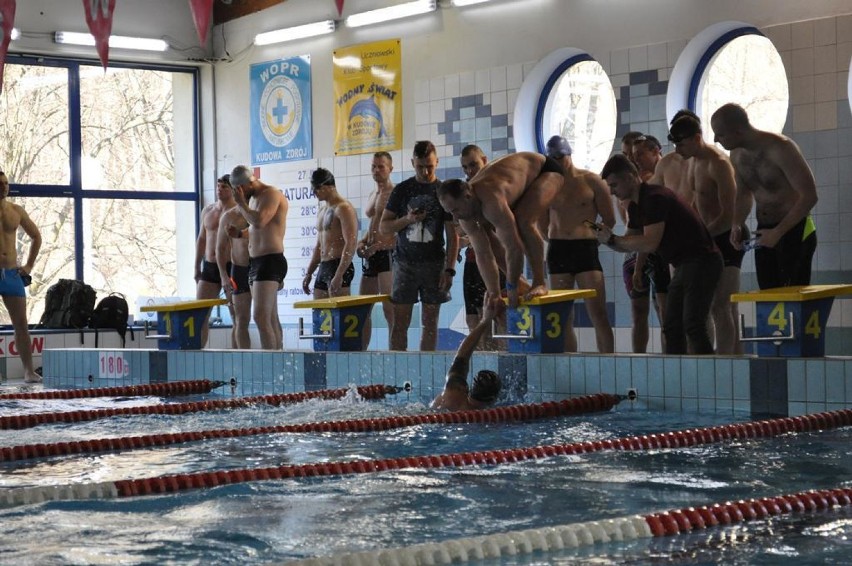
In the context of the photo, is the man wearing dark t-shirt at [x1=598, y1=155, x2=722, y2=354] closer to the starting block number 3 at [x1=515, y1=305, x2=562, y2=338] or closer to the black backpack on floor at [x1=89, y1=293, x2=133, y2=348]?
the starting block number 3 at [x1=515, y1=305, x2=562, y2=338]

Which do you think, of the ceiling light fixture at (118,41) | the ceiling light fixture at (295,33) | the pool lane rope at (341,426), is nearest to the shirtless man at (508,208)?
the pool lane rope at (341,426)

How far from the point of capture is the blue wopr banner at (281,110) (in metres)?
13.0

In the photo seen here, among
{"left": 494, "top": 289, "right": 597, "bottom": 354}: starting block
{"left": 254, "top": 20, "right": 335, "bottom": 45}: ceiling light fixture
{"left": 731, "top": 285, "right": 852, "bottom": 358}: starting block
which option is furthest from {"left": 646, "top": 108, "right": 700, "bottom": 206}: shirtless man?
{"left": 254, "top": 20, "right": 335, "bottom": 45}: ceiling light fixture

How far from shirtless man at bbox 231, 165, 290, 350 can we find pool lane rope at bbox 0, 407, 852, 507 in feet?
15.0

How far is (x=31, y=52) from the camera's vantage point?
12922 millimetres

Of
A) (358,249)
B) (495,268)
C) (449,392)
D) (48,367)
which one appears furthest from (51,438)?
(48,367)

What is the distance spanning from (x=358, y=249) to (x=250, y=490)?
491 centimetres

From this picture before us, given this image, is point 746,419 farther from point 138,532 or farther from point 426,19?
point 426,19

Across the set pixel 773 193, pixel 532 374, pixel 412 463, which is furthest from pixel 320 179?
pixel 412 463

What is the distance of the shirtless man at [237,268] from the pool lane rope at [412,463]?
5252mm

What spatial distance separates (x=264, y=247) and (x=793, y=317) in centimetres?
459

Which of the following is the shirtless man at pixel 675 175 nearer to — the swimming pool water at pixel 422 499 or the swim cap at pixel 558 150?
the swim cap at pixel 558 150

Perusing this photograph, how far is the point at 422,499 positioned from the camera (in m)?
3.95

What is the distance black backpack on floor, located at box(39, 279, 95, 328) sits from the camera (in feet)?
41.2
